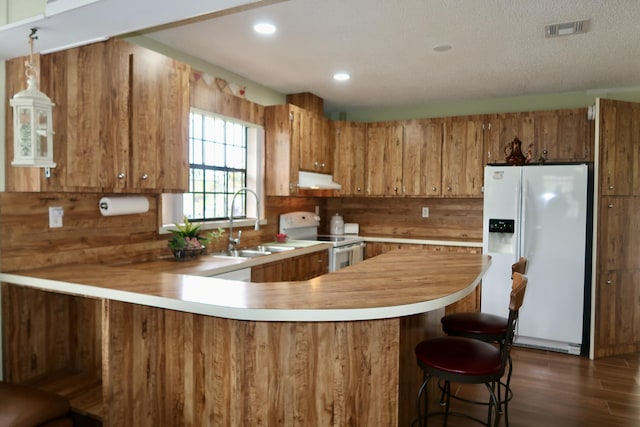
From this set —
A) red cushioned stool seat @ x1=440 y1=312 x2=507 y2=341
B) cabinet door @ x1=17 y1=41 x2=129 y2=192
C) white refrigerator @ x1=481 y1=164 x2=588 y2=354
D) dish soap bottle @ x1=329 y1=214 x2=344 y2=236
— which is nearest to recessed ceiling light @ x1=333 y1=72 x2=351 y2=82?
white refrigerator @ x1=481 y1=164 x2=588 y2=354

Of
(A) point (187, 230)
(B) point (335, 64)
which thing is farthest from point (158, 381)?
(B) point (335, 64)

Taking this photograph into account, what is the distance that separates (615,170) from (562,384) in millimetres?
2036

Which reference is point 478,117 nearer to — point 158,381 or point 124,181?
point 124,181

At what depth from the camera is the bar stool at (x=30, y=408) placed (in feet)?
5.68

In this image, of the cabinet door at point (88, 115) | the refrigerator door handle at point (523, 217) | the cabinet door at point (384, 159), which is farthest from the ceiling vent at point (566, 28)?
the cabinet door at point (88, 115)

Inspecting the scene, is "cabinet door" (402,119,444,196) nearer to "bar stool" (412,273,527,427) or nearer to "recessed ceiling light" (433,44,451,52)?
"recessed ceiling light" (433,44,451,52)

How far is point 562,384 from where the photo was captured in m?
3.34

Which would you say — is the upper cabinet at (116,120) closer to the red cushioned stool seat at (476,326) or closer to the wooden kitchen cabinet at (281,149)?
the wooden kitchen cabinet at (281,149)

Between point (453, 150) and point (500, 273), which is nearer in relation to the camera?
point (500, 273)

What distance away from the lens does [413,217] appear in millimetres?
5703

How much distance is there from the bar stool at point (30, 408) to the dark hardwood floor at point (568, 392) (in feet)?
6.80

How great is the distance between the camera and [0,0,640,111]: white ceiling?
2.61 meters

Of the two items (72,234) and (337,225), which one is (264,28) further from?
(337,225)

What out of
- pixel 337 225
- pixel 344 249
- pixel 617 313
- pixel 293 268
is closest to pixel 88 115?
pixel 293 268
